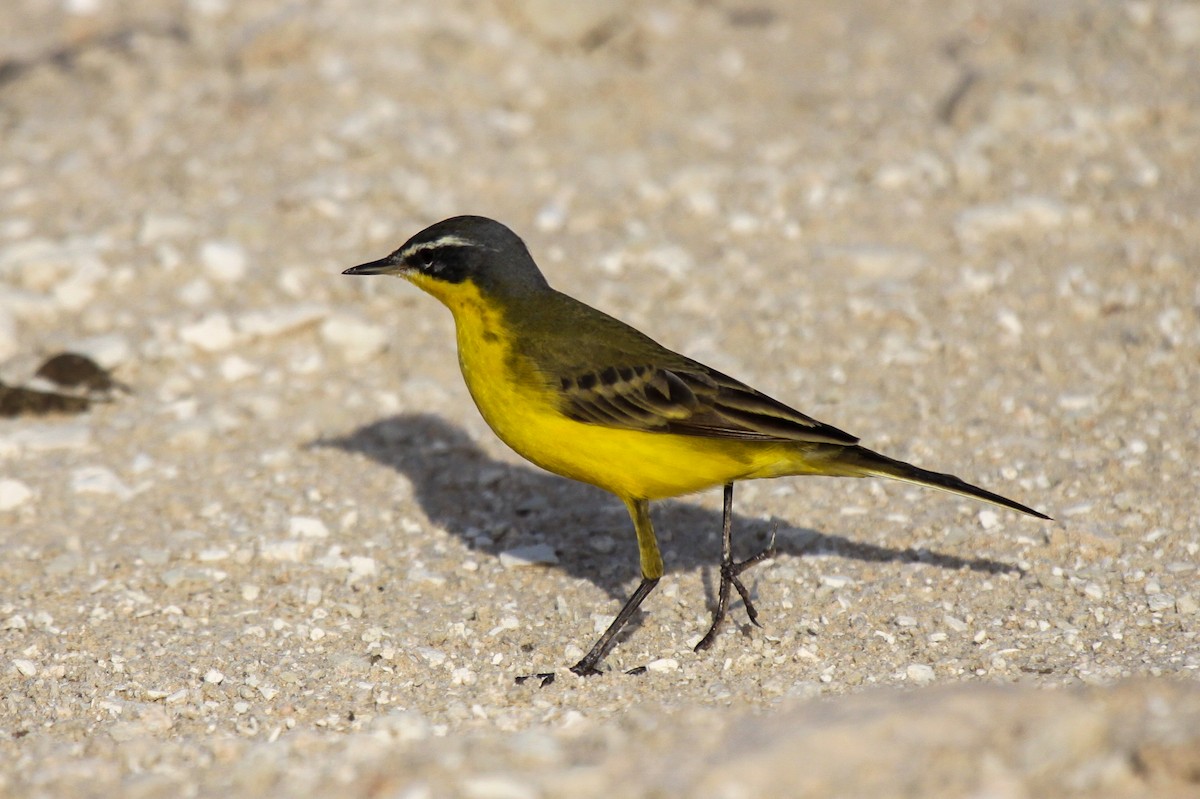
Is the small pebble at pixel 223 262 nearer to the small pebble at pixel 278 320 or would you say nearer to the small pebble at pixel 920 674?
the small pebble at pixel 278 320

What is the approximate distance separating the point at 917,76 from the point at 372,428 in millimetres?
6176

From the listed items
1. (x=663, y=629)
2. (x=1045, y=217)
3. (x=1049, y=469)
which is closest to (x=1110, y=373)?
(x=1049, y=469)

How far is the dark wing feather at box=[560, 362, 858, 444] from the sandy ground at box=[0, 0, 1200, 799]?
87 cm

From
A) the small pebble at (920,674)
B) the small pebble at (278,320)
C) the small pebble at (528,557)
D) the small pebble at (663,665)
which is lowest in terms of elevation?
the small pebble at (528,557)

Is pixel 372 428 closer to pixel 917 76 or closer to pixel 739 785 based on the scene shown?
pixel 739 785

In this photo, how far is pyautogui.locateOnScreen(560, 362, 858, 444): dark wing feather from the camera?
232 inches

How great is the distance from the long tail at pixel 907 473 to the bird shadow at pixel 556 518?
0.60 meters

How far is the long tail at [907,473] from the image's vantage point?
575 centimetres

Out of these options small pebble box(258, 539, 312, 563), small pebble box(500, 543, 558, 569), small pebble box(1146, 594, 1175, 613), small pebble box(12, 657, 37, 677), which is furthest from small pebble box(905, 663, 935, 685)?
small pebble box(12, 657, 37, 677)

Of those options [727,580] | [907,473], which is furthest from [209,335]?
[907,473]

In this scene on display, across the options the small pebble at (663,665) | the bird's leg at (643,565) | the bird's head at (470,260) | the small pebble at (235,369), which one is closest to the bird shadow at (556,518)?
the bird's leg at (643,565)

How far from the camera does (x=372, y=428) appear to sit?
7988 mm

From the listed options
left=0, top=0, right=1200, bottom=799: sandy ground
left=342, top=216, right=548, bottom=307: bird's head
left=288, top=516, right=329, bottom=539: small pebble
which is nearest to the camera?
left=0, top=0, right=1200, bottom=799: sandy ground

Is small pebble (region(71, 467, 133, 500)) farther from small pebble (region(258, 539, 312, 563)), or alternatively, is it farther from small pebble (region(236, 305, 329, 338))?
small pebble (region(236, 305, 329, 338))
